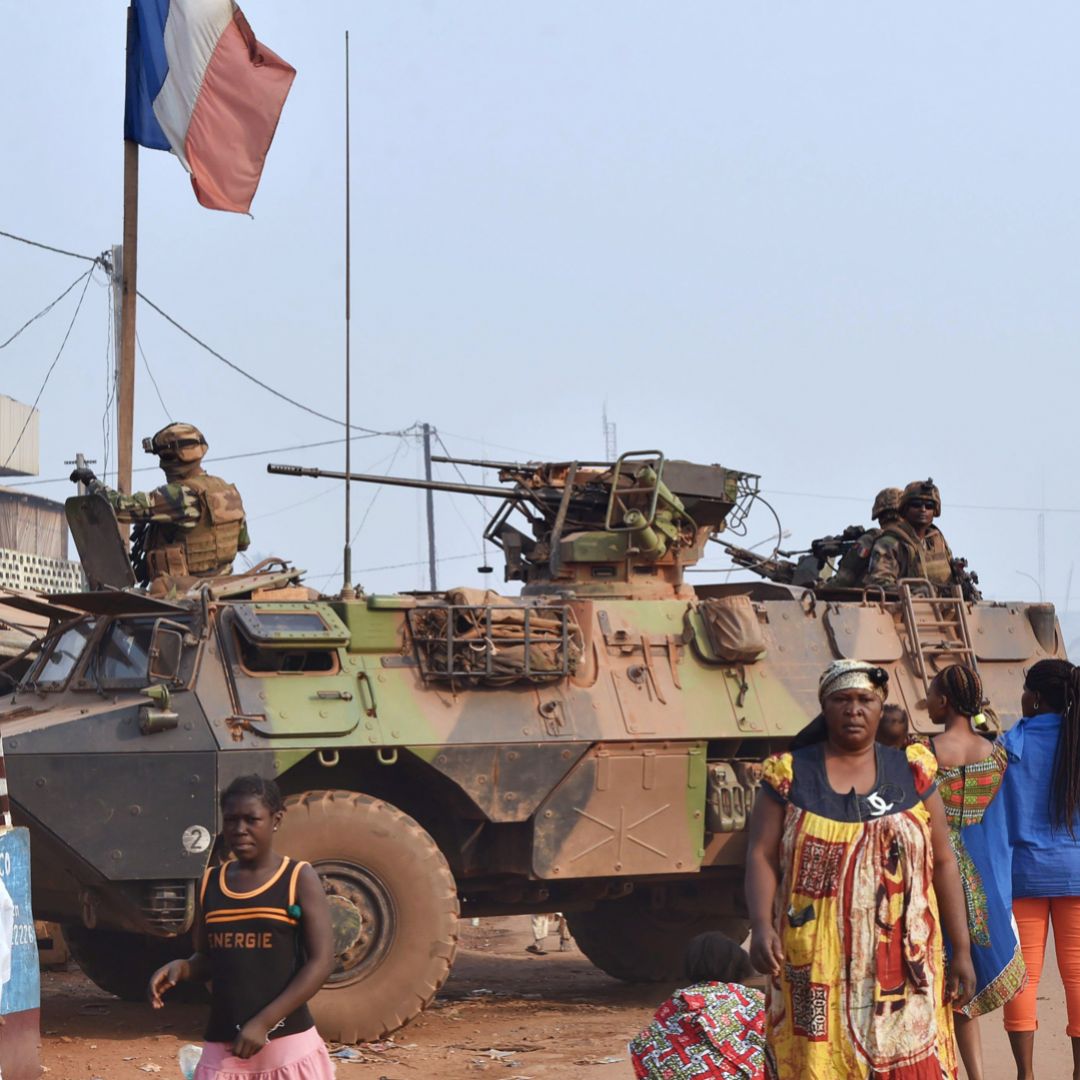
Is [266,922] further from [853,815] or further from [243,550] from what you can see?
[243,550]

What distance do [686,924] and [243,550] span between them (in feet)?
12.2

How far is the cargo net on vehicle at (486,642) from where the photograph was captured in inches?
406

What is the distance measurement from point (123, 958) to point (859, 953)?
6.88 meters

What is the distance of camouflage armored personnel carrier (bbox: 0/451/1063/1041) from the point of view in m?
9.41

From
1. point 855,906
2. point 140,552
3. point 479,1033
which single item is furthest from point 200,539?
point 855,906

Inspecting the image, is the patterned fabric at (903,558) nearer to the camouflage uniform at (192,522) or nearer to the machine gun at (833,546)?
the machine gun at (833,546)

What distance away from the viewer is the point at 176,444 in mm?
11141

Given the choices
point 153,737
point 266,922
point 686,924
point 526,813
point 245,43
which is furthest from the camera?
point 245,43

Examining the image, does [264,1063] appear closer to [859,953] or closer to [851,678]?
[859,953]

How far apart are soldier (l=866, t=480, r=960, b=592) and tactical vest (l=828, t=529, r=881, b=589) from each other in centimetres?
9

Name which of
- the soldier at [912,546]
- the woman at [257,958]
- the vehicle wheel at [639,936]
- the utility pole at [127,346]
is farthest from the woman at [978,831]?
the utility pole at [127,346]

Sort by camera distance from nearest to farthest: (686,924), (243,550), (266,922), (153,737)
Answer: (266,922)
(153,737)
(243,550)
(686,924)

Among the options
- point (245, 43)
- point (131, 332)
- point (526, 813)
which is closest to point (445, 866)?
point (526, 813)

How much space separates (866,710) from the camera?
5.47m
